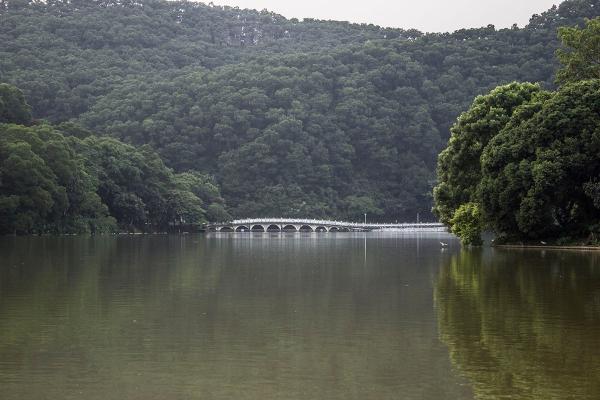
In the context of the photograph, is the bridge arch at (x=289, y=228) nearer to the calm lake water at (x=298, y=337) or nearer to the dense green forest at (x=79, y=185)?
the dense green forest at (x=79, y=185)

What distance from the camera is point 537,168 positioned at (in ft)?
176

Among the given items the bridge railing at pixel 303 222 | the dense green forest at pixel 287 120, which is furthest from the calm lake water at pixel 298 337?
the dense green forest at pixel 287 120

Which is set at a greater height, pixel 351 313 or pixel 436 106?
pixel 436 106

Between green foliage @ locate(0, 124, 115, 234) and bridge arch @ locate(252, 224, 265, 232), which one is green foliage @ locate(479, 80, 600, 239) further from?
bridge arch @ locate(252, 224, 265, 232)

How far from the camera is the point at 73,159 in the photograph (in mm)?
102438

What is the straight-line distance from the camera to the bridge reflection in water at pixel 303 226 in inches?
6043

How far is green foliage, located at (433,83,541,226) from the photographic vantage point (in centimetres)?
6366

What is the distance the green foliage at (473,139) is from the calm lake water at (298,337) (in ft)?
108

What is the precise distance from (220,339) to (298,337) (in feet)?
4.38

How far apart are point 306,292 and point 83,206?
8012cm

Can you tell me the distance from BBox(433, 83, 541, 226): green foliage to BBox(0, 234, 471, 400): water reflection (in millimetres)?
34424

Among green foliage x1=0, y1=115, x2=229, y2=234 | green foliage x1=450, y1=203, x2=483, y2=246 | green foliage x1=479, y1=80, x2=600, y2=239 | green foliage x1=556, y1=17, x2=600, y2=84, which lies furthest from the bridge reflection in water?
green foliage x1=479, y1=80, x2=600, y2=239

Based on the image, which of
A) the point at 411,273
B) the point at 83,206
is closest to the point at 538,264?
the point at 411,273

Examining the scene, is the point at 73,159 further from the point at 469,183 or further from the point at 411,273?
the point at 411,273
